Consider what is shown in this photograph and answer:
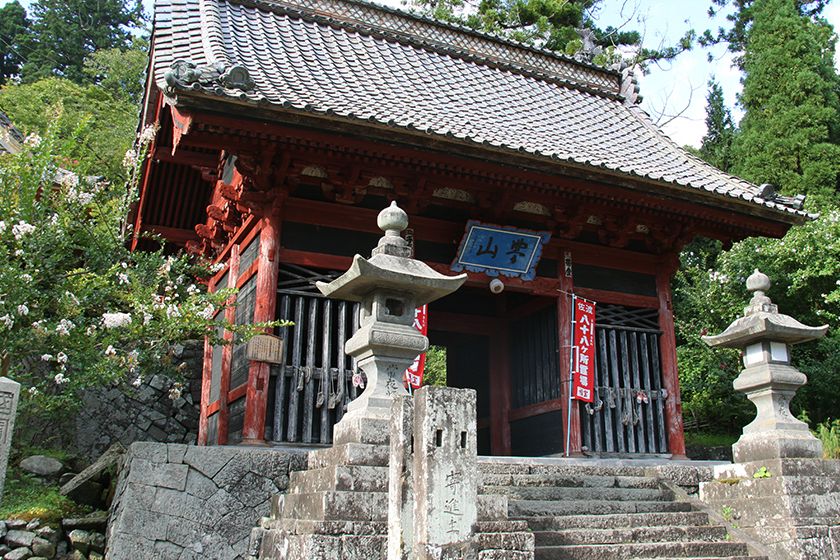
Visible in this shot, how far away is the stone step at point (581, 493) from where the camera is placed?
6913mm

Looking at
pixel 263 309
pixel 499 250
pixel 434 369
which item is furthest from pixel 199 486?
pixel 434 369

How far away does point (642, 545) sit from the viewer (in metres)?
6.28

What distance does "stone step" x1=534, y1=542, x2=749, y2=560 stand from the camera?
5891 millimetres

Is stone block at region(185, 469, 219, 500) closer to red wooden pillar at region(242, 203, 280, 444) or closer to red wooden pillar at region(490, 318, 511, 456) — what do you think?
red wooden pillar at region(242, 203, 280, 444)

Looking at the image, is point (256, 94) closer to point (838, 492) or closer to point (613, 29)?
point (838, 492)

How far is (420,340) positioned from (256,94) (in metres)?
3.15

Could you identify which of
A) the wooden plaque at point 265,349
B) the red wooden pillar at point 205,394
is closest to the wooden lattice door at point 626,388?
the wooden plaque at point 265,349

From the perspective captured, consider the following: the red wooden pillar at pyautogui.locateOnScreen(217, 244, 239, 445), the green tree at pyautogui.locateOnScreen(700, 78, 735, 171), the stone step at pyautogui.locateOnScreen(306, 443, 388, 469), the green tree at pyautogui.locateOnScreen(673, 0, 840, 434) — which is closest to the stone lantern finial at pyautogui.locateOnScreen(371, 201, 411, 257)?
the stone step at pyautogui.locateOnScreen(306, 443, 388, 469)

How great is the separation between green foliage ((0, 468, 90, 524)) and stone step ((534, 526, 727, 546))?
14.3ft

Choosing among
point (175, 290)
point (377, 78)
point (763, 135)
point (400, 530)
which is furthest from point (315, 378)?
point (763, 135)

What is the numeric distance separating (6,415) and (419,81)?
8202mm

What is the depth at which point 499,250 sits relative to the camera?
9656 millimetres

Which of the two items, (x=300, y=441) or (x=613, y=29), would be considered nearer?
(x=300, y=441)

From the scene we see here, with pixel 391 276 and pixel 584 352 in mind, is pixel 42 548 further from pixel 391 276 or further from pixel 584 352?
pixel 584 352
